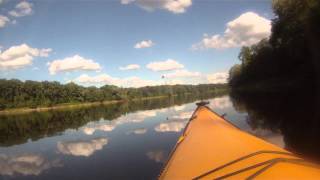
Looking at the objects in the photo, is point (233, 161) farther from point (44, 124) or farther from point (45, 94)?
point (45, 94)

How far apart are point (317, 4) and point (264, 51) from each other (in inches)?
1370

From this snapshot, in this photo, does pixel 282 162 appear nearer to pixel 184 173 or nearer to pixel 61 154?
pixel 184 173

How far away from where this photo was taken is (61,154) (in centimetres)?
1426

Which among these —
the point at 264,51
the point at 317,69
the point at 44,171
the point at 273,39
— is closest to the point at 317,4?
the point at 317,69

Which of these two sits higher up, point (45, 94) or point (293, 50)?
point (293, 50)

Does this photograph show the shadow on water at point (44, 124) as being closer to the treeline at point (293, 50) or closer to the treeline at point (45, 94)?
the treeline at point (293, 50)

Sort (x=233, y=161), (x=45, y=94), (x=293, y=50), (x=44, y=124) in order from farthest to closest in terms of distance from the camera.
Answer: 1. (x=45, y=94)
2. (x=293, y=50)
3. (x=44, y=124)
4. (x=233, y=161)

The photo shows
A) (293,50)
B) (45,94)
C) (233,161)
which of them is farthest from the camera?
(45,94)

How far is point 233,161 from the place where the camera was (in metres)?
4.22

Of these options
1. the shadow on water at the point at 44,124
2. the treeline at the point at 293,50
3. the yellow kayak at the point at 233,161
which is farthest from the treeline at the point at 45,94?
the yellow kayak at the point at 233,161

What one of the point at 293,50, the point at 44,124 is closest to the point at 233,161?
the point at 44,124

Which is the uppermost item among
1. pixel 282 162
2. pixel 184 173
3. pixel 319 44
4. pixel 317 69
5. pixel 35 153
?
pixel 319 44

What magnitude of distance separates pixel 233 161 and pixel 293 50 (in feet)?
127

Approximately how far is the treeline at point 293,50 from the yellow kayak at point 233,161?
27.2m
